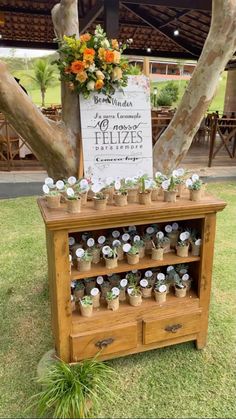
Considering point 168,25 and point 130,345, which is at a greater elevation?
point 168,25

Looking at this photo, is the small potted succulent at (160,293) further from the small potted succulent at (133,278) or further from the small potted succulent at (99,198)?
the small potted succulent at (99,198)

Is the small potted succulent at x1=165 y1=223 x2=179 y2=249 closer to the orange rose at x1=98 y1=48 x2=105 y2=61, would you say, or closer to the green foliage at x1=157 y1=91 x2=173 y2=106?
the orange rose at x1=98 y1=48 x2=105 y2=61

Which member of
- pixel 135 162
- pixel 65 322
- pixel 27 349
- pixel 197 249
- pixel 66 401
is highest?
pixel 135 162

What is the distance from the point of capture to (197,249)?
175 centimetres

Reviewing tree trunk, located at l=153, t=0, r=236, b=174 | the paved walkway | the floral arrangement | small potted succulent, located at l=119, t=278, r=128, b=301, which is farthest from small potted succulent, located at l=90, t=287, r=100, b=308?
the paved walkway

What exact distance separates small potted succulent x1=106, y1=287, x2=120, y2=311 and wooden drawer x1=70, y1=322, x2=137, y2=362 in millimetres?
97

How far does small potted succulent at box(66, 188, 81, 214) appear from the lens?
1437 mm

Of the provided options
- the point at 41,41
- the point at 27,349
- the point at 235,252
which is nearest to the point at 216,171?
the point at 235,252

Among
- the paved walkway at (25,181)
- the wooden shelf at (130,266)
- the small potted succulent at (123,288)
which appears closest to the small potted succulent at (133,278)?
the small potted succulent at (123,288)

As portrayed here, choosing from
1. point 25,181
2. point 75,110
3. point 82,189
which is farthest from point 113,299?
point 25,181

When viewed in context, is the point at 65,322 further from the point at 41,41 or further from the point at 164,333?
the point at 41,41

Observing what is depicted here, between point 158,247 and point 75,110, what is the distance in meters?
0.83

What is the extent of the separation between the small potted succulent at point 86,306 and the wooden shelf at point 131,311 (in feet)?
0.06

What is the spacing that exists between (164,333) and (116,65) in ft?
4.52
